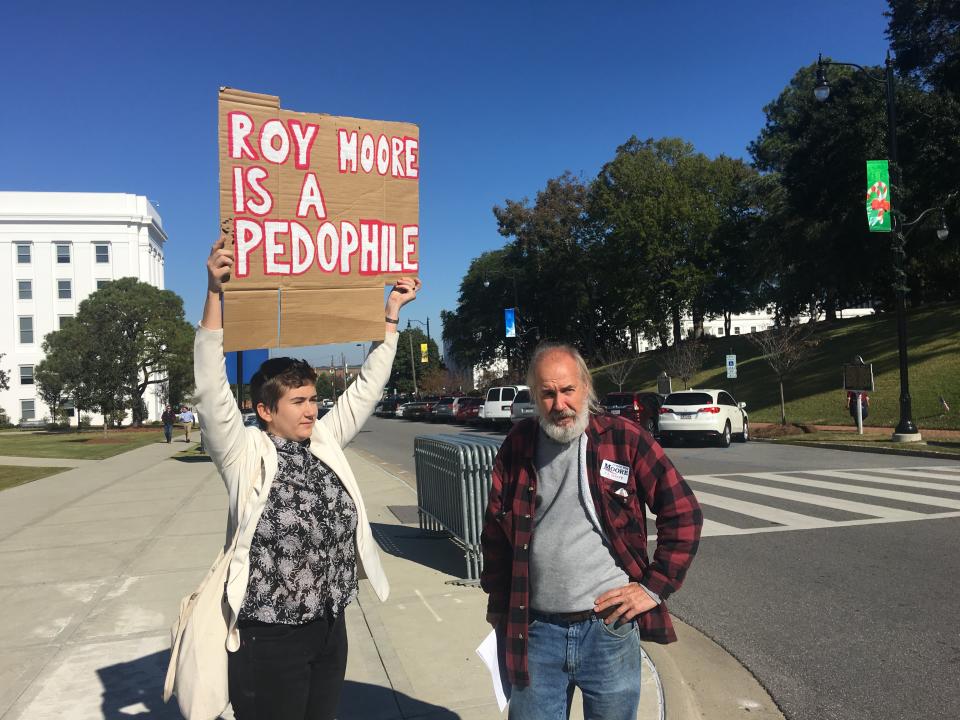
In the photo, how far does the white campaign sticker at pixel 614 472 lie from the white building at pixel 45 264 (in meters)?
66.1

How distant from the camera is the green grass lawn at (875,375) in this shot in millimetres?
25391

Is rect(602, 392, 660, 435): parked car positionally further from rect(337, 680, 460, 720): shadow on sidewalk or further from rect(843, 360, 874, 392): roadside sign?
rect(337, 680, 460, 720): shadow on sidewalk

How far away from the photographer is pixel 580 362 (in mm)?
2703

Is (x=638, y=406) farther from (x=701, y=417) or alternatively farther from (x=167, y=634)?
(x=167, y=634)

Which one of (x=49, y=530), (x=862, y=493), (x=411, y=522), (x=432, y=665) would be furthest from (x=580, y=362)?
(x=862, y=493)

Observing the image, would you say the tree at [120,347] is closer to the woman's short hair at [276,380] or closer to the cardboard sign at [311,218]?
the cardboard sign at [311,218]

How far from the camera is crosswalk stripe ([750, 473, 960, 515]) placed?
408 inches

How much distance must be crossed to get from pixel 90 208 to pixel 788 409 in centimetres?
5916

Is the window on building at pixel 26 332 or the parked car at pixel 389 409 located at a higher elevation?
the window on building at pixel 26 332

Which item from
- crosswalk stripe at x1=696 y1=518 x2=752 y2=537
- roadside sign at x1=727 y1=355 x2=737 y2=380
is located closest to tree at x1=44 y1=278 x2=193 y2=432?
roadside sign at x1=727 y1=355 x2=737 y2=380

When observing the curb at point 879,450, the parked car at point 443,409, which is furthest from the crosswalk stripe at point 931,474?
the parked car at point 443,409

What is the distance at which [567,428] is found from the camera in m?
2.57

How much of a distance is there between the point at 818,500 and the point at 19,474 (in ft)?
52.8

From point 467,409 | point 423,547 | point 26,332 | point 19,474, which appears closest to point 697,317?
point 467,409
